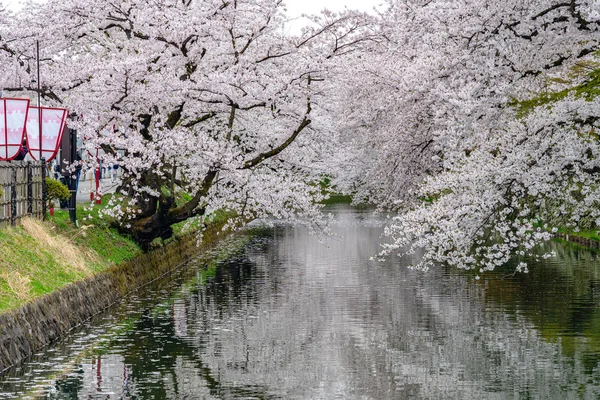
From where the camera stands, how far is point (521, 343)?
17109 millimetres


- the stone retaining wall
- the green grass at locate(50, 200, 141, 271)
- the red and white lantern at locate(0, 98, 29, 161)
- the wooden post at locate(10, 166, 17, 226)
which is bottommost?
the stone retaining wall

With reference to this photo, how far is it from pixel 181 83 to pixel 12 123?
491cm

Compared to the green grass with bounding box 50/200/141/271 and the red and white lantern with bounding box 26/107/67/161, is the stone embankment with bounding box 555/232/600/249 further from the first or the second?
the red and white lantern with bounding box 26/107/67/161

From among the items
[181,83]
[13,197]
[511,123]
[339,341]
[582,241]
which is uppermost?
[181,83]

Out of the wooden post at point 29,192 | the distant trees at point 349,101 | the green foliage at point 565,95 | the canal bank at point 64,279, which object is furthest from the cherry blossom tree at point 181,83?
the green foliage at point 565,95

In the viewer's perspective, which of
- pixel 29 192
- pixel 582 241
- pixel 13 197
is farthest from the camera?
pixel 582 241

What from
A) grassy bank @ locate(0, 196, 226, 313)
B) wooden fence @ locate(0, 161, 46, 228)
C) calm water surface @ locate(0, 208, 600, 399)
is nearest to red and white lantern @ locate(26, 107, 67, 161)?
wooden fence @ locate(0, 161, 46, 228)

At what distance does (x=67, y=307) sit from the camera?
1897 cm

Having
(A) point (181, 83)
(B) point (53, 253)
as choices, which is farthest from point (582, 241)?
(B) point (53, 253)

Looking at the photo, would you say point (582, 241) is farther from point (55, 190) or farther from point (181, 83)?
point (55, 190)

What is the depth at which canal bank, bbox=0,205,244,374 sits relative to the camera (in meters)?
15.8

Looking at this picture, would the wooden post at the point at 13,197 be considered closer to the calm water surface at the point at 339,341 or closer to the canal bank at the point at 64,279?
the canal bank at the point at 64,279

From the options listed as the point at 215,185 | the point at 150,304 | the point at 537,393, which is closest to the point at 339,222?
the point at 215,185

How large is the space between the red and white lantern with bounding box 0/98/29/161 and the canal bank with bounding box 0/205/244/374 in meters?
1.92
